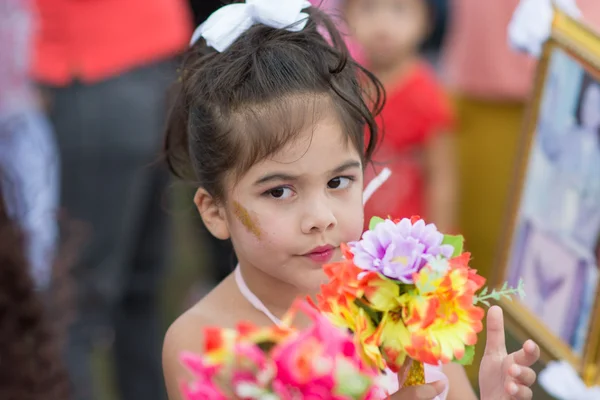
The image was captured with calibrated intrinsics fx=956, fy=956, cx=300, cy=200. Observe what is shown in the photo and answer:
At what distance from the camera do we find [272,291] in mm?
1708

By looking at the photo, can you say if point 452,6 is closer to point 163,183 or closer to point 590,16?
point 590,16

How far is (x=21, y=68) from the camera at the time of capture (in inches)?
118

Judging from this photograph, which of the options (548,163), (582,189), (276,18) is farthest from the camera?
(548,163)

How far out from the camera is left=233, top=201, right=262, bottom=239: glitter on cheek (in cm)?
157

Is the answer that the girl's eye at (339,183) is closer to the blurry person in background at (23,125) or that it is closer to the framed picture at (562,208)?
the framed picture at (562,208)

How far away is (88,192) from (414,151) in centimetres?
112

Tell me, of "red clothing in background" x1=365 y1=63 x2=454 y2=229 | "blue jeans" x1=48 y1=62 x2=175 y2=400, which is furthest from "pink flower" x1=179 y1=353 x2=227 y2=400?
"red clothing in background" x1=365 y1=63 x2=454 y2=229

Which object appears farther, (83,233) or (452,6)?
(452,6)

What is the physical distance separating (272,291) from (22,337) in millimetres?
573

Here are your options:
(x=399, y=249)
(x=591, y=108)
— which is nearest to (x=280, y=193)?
(x=399, y=249)

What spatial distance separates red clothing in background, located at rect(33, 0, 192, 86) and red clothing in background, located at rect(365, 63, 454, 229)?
2.63 ft

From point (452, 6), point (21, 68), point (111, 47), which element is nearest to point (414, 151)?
point (452, 6)

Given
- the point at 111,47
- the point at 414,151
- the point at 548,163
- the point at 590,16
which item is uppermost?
the point at 590,16

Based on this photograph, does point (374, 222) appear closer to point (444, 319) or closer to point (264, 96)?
point (444, 319)
